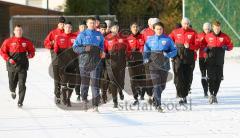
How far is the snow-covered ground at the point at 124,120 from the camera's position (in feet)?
30.7

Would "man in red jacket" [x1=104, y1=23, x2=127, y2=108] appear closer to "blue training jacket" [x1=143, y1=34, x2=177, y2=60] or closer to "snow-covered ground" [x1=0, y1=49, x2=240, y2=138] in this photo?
"snow-covered ground" [x1=0, y1=49, x2=240, y2=138]

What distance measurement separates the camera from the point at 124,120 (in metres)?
10.7

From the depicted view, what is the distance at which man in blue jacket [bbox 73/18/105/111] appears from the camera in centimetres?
1173

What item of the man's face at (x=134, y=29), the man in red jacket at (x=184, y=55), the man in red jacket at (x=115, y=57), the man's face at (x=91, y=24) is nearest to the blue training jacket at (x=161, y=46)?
the man in red jacket at (x=115, y=57)

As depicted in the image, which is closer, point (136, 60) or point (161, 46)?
point (161, 46)

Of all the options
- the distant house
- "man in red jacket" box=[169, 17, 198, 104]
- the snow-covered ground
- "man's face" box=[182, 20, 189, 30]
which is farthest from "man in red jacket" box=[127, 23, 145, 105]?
the distant house

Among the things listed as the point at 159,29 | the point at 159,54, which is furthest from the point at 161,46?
the point at 159,29

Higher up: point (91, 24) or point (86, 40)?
point (91, 24)

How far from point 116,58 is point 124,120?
199 cm

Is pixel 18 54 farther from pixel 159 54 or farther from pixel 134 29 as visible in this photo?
pixel 159 54

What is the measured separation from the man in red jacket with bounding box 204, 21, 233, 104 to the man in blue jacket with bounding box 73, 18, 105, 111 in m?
2.43

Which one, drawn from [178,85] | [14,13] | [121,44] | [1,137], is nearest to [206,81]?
[178,85]

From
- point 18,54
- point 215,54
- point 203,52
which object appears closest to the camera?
point 18,54

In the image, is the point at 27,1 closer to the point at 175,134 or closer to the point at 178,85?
the point at 178,85
